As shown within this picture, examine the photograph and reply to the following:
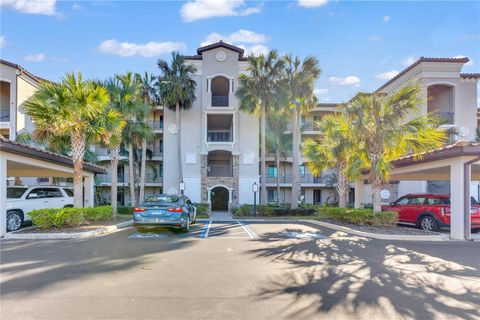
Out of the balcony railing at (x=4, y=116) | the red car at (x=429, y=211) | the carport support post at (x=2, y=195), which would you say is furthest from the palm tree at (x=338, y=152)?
the balcony railing at (x=4, y=116)

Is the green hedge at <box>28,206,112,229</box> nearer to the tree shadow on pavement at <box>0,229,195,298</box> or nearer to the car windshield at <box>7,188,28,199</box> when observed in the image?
the tree shadow on pavement at <box>0,229,195,298</box>

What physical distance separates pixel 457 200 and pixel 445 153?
1.69 m

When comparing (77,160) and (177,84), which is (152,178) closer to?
(177,84)

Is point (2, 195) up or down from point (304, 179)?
up

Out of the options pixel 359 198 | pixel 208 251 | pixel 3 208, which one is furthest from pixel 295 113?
pixel 3 208

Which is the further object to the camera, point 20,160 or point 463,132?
point 463,132

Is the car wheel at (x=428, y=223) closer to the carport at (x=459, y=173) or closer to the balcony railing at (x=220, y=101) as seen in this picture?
the carport at (x=459, y=173)

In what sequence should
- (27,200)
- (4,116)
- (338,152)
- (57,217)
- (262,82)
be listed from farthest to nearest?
(4,116) < (262,82) < (338,152) < (27,200) < (57,217)

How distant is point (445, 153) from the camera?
10961 millimetres

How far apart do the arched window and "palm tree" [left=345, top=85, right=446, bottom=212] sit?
1540 centimetres

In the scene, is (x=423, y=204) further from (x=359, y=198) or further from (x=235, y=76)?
(x=235, y=76)

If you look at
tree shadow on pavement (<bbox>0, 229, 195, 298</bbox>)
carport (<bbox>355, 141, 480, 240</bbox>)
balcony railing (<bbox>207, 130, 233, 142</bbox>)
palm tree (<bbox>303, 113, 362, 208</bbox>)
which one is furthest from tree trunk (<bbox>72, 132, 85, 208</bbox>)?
balcony railing (<bbox>207, 130, 233, 142</bbox>)

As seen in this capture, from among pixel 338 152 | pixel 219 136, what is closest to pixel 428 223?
pixel 338 152

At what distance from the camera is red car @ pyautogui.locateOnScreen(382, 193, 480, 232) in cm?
1252
